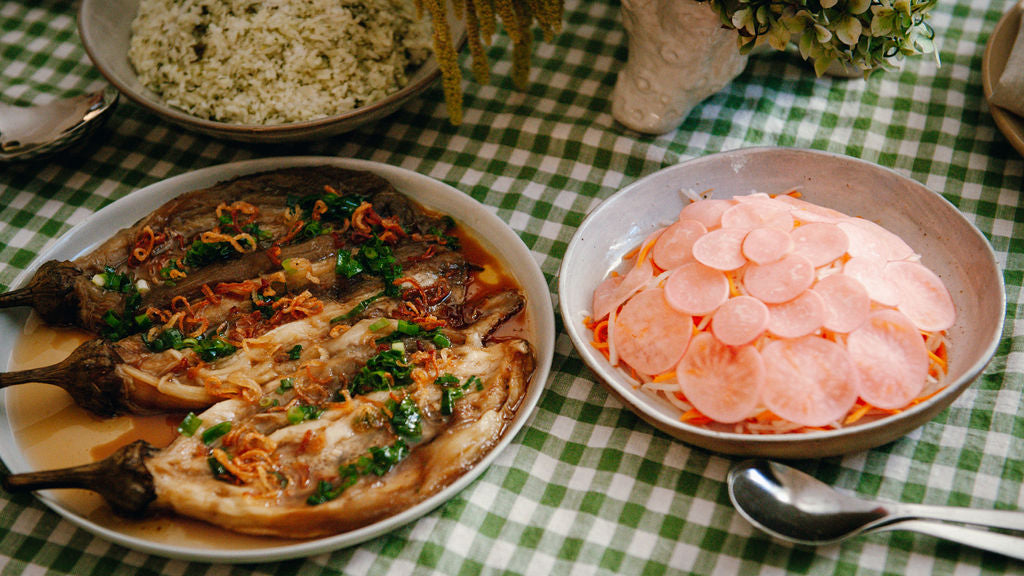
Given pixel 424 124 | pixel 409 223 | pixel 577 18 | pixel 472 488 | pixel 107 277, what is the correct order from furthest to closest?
pixel 577 18
pixel 424 124
pixel 409 223
pixel 107 277
pixel 472 488

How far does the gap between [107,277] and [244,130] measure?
616mm

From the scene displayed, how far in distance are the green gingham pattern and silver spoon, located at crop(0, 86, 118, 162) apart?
0.11 meters

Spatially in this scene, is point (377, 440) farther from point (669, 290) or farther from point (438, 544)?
point (669, 290)

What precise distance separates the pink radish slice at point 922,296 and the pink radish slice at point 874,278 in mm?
23

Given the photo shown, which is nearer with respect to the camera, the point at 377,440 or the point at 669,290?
the point at 377,440

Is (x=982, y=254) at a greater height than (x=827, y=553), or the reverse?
(x=982, y=254)

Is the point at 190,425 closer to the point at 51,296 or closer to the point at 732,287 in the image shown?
the point at 51,296

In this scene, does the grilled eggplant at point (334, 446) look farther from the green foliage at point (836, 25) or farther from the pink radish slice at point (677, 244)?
the green foliage at point (836, 25)

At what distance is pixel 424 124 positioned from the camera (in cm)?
300

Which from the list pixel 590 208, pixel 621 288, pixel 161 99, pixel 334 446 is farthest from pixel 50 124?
pixel 621 288

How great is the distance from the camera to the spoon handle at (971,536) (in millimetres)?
1722

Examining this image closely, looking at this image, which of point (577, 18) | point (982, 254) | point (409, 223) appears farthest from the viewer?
point (577, 18)

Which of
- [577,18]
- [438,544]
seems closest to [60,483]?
[438,544]

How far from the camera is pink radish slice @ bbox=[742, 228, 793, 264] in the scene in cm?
204
